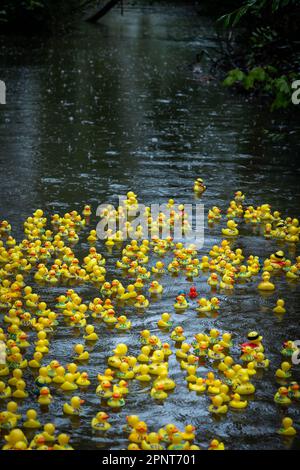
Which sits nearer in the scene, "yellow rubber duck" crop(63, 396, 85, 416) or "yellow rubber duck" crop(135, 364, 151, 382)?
"yellow rubber duck" crop(63, 396, 85, 416)

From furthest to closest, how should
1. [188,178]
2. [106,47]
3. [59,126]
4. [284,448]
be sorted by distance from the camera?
[106,47]
[59,126]
[188,178]
[284,448]

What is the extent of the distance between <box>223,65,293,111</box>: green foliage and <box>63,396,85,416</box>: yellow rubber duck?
9.70 metres

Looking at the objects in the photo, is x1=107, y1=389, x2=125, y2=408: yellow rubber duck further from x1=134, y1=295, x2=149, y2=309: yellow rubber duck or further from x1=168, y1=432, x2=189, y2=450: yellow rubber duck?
x1=134, y1=295, x2=149, y2=309: yellow rubber duck

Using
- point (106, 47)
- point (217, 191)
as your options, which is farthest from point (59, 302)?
point (106, 47)

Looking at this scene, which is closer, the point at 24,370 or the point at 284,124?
the point at 24,370

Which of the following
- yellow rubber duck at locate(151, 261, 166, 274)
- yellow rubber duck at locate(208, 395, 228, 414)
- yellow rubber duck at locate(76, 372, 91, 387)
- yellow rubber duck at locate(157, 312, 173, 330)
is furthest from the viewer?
yellow rubber duck at locate(151, 261, 166, 274)

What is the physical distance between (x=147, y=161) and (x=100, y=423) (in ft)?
29.7

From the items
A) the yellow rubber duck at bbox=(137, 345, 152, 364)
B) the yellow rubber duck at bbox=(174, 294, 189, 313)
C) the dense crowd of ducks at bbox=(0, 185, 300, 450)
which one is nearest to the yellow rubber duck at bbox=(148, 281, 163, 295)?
the dense crowd of ducks at bbox=(0, 185, 300, 450)

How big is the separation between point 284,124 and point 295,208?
5.36 meters

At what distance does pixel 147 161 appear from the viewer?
52.0 ft

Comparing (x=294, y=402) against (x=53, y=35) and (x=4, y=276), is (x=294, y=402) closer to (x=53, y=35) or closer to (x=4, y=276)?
(x=4, y=276)

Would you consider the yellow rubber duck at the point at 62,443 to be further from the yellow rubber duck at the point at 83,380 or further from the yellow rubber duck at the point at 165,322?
the yellow rubber duck at the point at 165,322

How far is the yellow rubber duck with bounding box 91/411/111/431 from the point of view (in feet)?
24.2

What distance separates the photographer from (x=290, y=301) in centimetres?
1030
